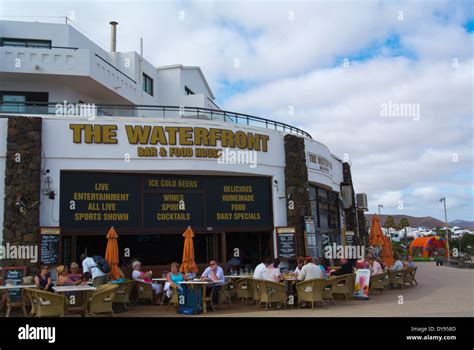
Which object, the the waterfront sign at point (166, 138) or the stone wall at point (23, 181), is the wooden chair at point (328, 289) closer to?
the the waterfront sign at point (166, 138)

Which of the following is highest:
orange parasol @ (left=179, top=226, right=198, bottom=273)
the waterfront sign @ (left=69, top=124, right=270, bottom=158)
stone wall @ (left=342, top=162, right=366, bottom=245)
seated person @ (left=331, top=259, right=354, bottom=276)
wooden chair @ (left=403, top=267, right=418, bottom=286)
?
the waterfront sign @ (left=69, top=124, right=270, bottom=158)

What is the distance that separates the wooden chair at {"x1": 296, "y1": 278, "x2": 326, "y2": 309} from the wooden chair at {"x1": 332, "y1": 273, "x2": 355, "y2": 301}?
956 millimetres

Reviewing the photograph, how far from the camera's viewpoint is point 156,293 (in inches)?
527

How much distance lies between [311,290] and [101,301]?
481cm

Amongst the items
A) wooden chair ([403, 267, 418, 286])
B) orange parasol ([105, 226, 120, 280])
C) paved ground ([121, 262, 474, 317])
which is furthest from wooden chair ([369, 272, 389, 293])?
orange parasol ([105, 226, 120, 280])

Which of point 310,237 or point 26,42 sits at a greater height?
point 26,42

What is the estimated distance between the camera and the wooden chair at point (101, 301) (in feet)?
34.7

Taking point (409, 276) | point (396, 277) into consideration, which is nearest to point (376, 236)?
point (409, 276)

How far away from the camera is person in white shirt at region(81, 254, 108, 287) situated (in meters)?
12.2

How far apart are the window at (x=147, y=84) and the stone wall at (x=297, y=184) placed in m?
12.0

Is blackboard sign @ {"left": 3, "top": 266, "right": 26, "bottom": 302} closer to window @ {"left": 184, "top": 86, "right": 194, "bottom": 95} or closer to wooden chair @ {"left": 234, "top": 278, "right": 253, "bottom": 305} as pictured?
wooden chair @ {"left": 234, "top": 278, "right": 253, "bottom": 305}

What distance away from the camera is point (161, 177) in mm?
15133

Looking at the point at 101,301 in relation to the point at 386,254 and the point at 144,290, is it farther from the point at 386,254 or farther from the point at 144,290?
the point at 386,254

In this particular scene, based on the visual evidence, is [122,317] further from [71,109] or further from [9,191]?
[71,109]
